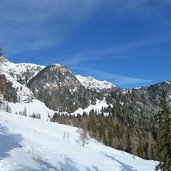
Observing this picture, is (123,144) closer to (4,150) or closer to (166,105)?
(166,105)

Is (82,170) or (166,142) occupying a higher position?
(166,142)

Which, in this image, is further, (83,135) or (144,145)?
(144,145)

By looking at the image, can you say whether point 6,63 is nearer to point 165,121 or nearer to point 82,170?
point 82,170

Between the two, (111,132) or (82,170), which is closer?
(82,170)

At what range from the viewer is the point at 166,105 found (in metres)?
36.5

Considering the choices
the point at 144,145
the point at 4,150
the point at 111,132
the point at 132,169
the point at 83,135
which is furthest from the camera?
the point at 111,132

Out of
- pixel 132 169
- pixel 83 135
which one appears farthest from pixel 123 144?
pixel 132 169

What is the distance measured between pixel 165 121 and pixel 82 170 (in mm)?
10159

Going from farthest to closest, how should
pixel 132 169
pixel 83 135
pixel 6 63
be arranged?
1. pixel 83 135
2. pixel 132 169
3. pixel 6 63

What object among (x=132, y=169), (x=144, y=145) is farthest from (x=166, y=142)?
(x=144, y=145)

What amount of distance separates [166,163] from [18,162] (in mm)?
19550

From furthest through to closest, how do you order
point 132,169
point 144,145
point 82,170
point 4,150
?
point 144,145, point 132,169, point 82,170, point 4,150

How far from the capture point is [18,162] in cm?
2109

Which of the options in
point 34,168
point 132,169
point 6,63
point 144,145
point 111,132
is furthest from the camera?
point 111,132
